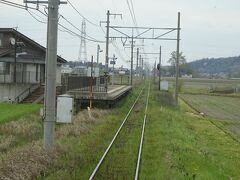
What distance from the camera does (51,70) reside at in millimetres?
13297

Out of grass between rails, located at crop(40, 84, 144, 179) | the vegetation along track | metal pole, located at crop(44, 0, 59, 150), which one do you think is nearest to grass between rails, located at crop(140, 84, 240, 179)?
the vegetation along track

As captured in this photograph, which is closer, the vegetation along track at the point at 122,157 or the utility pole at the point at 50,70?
the vegetation along track at the point at 122,157

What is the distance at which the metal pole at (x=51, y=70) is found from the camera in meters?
13.2

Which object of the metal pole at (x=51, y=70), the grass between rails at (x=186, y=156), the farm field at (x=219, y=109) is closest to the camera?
the grass between rails at (x=186, y=156)

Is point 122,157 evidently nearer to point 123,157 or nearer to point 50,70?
point 123,157

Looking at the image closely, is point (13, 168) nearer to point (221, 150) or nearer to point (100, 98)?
point (221, 150)

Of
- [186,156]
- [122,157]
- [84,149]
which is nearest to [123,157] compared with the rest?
[122,157]

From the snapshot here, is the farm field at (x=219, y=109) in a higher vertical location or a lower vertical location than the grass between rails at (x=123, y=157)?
lower

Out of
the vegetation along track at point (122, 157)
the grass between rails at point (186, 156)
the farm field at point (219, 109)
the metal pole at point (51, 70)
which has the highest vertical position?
the metal pole at point (51, 70)

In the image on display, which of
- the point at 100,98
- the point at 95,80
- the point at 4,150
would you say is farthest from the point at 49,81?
the point at 95,80

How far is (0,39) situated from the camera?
47.2 m

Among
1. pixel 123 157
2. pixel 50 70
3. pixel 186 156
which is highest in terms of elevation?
pixel 50 70

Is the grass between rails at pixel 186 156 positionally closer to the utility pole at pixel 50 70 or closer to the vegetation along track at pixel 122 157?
the vegetation along track at pixel 122 157

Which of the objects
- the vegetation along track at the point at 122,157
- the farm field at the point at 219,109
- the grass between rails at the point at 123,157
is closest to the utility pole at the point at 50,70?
the vegetation along track at the point at 122,157
